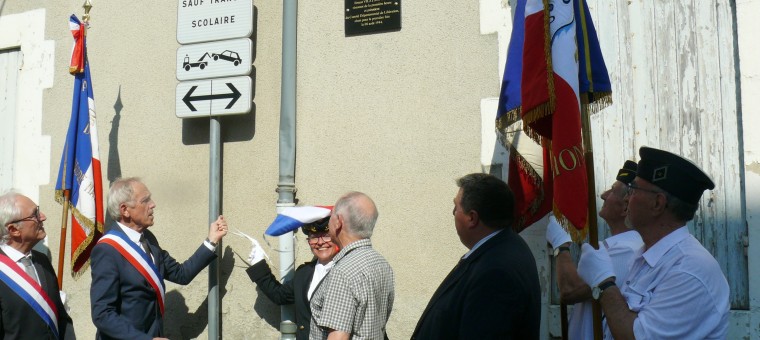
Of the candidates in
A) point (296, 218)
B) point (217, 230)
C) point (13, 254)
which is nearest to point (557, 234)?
point (296, 218)

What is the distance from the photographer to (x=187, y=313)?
5496 mm

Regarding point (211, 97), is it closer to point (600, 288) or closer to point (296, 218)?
point (296, 218)

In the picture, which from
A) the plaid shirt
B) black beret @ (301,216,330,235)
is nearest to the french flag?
black beret @ (301,216,330,235)

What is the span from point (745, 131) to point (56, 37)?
4.89 meters

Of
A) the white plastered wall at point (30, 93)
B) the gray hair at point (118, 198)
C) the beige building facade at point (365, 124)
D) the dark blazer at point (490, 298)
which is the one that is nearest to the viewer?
the dark blazer at point (490, 298)

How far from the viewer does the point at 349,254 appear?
3471mm

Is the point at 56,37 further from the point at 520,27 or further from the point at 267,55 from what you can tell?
the point at 520,27

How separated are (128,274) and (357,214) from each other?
1715 mm

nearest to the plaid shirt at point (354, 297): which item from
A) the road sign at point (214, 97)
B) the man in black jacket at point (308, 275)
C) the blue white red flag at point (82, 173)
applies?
the man in black jacket at point (308, 275)

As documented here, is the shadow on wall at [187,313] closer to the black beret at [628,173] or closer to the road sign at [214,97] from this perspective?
the road sign at [214,97]

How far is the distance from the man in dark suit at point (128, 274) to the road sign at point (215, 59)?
0.96 metres

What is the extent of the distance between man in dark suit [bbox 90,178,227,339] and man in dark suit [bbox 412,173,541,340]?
2.01 metres

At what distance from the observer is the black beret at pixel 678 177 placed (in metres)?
3.13

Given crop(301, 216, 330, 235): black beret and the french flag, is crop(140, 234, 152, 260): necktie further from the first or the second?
crop(301, 216, 330, 235): black beret
